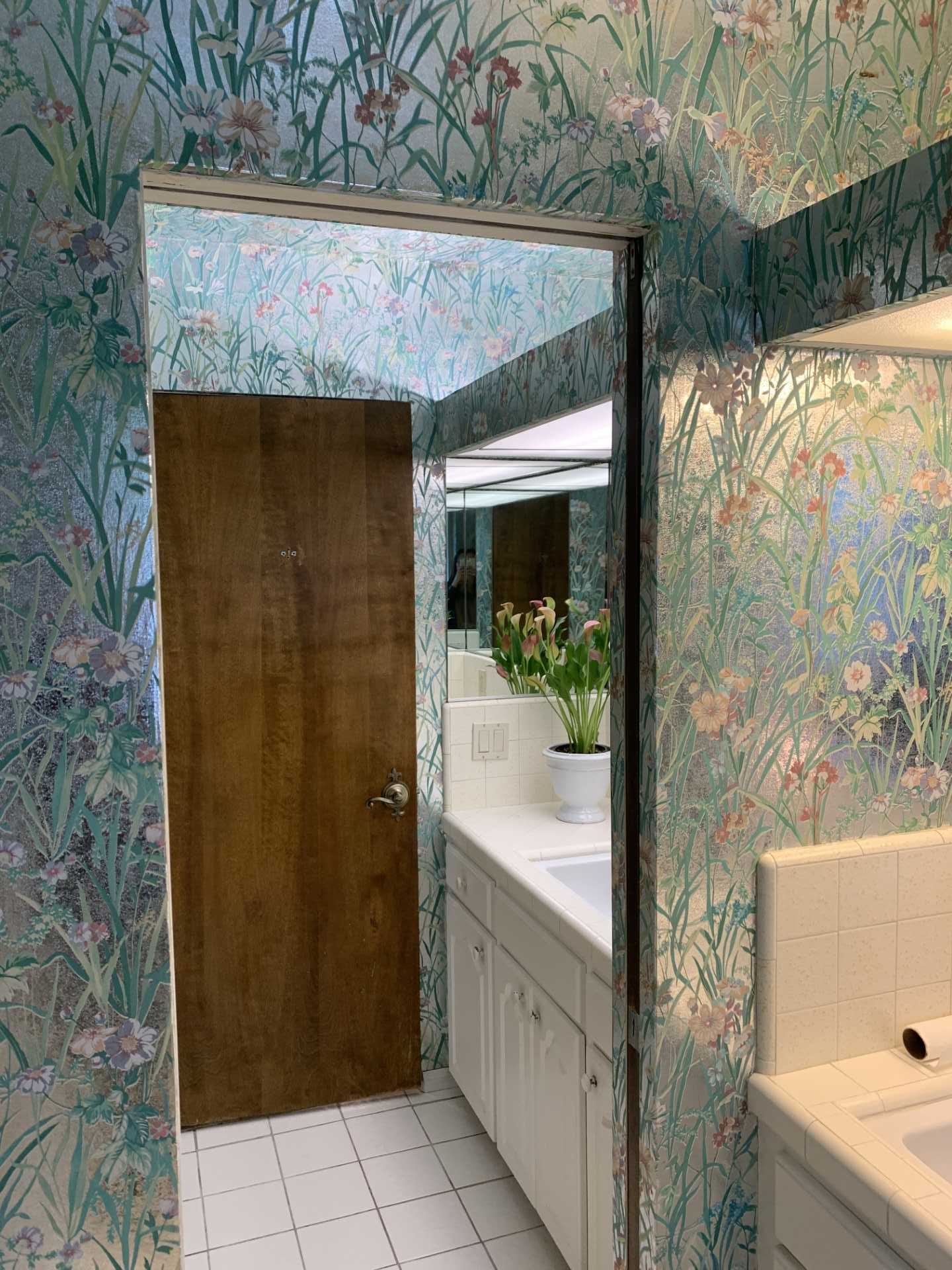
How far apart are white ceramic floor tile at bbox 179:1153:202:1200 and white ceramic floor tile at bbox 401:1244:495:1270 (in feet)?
1.99

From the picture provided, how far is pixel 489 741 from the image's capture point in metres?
2.86

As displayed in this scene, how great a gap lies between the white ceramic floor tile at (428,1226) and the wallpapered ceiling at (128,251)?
4.18 feet

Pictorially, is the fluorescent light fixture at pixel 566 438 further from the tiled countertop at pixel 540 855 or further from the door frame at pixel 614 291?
the tiled countertop at pixel 540 855

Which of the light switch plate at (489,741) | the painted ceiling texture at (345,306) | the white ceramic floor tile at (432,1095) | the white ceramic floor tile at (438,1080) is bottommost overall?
the white ceramic floor tile at (432,1095)

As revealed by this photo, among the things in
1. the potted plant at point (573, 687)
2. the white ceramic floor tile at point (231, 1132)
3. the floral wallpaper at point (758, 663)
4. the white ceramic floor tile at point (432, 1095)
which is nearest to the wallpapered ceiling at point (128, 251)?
the floral wallpaper at point (758, 663)

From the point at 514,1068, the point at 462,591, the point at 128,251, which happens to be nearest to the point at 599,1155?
the point at 514,1068

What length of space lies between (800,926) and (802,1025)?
155 mm

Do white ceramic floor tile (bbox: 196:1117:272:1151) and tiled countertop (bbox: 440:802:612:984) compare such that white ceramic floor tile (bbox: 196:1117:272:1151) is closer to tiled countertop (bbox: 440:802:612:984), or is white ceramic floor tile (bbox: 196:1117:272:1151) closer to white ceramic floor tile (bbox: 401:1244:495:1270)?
white ceramic floor tile (bbox: 401:1244:495:1270)

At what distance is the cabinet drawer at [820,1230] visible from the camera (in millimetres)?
1244

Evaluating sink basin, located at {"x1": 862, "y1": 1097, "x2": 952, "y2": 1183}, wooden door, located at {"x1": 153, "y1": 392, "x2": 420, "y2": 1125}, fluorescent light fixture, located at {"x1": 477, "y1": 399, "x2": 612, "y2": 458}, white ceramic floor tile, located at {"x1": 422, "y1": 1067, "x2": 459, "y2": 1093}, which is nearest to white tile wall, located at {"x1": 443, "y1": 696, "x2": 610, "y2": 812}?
wooden door, located at {"x1": 153, "y1": 392, "x2": 420, "y2": 1125}

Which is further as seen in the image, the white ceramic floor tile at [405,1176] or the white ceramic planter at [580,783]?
the white ceramic planter at [580,783]

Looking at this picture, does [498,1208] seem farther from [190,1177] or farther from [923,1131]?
[923,1131]

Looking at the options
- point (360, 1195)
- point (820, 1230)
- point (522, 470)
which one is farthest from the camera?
point (522, 470)

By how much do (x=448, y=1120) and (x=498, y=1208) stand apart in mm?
385
